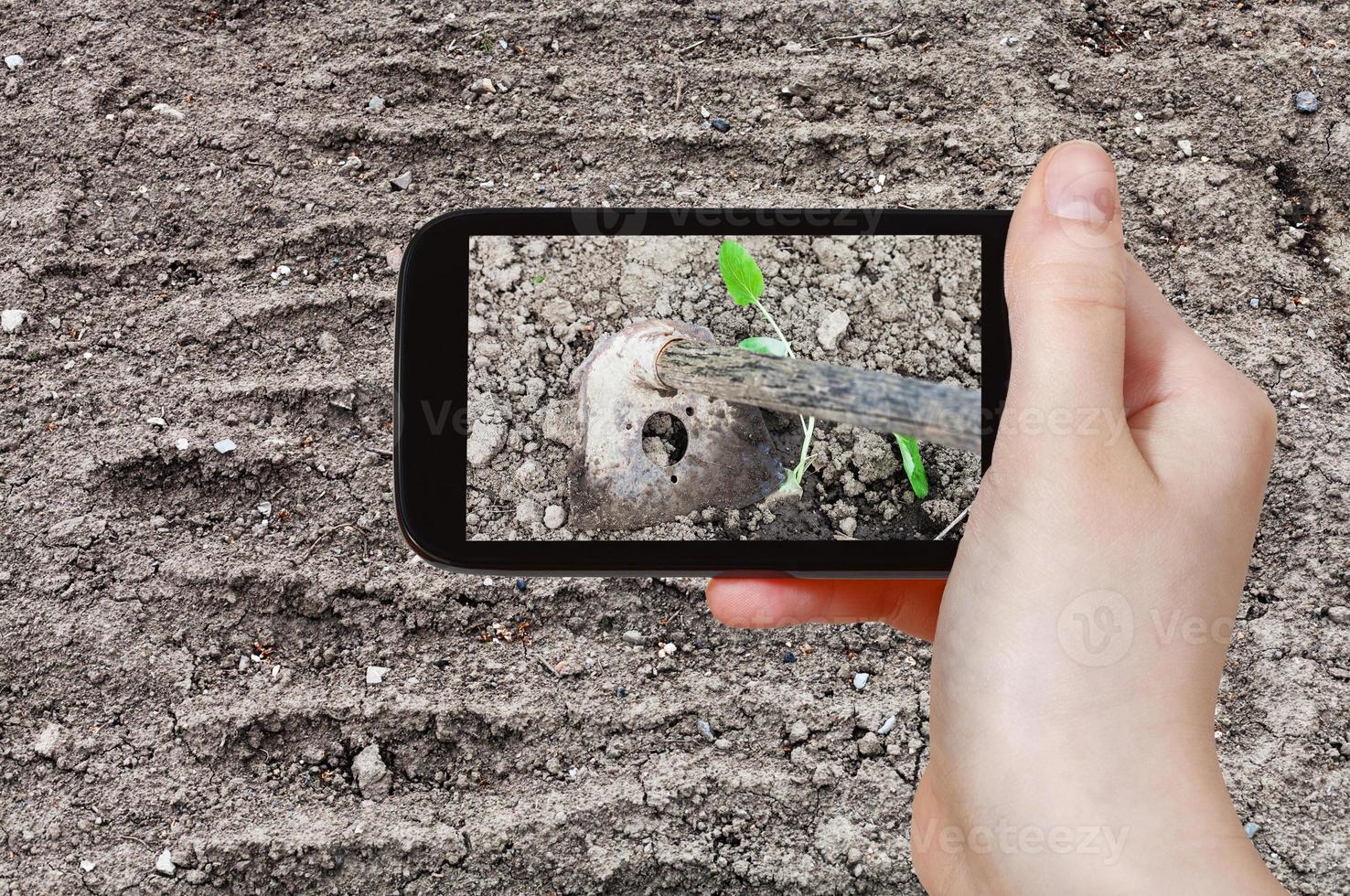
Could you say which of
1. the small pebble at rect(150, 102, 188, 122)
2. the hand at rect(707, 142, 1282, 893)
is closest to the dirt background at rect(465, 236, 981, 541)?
the hand at rect(707, 142, 1282, 893)

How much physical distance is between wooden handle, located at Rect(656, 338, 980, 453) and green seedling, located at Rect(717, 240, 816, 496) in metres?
0.03

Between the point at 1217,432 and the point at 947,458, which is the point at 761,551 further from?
the point at 1217,432

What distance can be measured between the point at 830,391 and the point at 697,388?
6.8 inches

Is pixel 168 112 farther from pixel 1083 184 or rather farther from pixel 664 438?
pixel 1083 184

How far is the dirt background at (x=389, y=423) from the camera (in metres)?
1.45

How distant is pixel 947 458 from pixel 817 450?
168 mm

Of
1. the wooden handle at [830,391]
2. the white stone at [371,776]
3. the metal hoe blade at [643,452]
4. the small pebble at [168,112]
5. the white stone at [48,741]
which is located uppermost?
the small pebble at [168,112]

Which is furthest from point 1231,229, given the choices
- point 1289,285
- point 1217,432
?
point 1217,432

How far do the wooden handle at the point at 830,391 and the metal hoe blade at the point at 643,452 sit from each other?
0.07 feet

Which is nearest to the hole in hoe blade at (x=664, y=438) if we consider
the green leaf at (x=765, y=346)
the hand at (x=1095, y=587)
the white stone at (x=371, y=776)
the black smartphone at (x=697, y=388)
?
the black smartphone at (x=697, y=388)

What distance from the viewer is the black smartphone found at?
110 cm

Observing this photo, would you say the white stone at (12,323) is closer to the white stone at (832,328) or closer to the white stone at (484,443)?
the white stone at (484,443)

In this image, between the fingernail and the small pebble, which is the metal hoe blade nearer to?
the fingernail

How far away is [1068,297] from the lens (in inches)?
37.3
